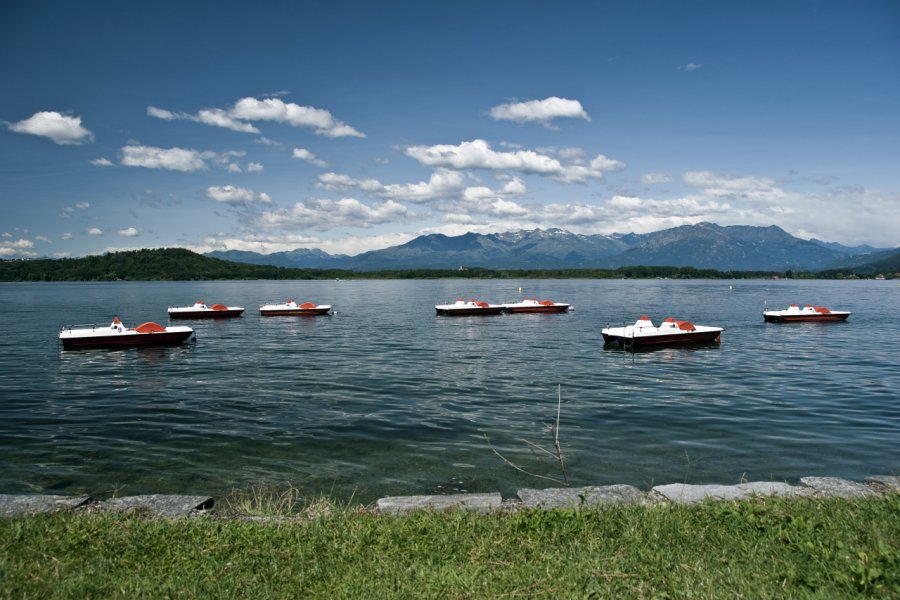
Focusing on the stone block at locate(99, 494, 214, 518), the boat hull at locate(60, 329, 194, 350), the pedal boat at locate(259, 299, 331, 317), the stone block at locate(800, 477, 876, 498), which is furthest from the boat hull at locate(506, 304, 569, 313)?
the stone block at locate(99, 494, 214, 518)

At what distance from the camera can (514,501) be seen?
9633 millimetres

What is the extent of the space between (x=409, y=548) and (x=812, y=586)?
15.6 ft

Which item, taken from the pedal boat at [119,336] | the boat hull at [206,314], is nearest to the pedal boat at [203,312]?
the boat hull at [206,314]

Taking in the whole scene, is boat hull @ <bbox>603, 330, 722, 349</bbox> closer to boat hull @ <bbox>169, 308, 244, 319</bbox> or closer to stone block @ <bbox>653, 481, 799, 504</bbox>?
stone block @ <bbox>653, 481, 799, 504</bbox>

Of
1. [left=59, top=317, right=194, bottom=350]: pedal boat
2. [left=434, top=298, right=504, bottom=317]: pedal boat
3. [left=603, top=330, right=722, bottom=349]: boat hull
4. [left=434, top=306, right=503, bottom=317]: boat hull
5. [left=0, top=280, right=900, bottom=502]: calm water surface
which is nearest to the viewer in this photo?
[left=0, top=280, right=900, bottom=502]: calm water surface

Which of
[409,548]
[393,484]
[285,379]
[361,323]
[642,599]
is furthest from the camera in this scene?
[361,323]

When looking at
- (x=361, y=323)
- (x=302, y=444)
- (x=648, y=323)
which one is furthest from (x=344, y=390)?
(x=361, y=323)

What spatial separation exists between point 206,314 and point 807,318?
251 ft

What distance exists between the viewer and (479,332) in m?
56.8

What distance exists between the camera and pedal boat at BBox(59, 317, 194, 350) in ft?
142

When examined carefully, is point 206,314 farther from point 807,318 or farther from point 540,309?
point 807,318

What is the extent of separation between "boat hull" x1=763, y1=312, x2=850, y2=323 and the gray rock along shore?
208ft

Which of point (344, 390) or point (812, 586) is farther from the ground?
point (812, 586)

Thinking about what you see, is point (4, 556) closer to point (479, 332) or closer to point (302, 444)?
point (302, 444)
